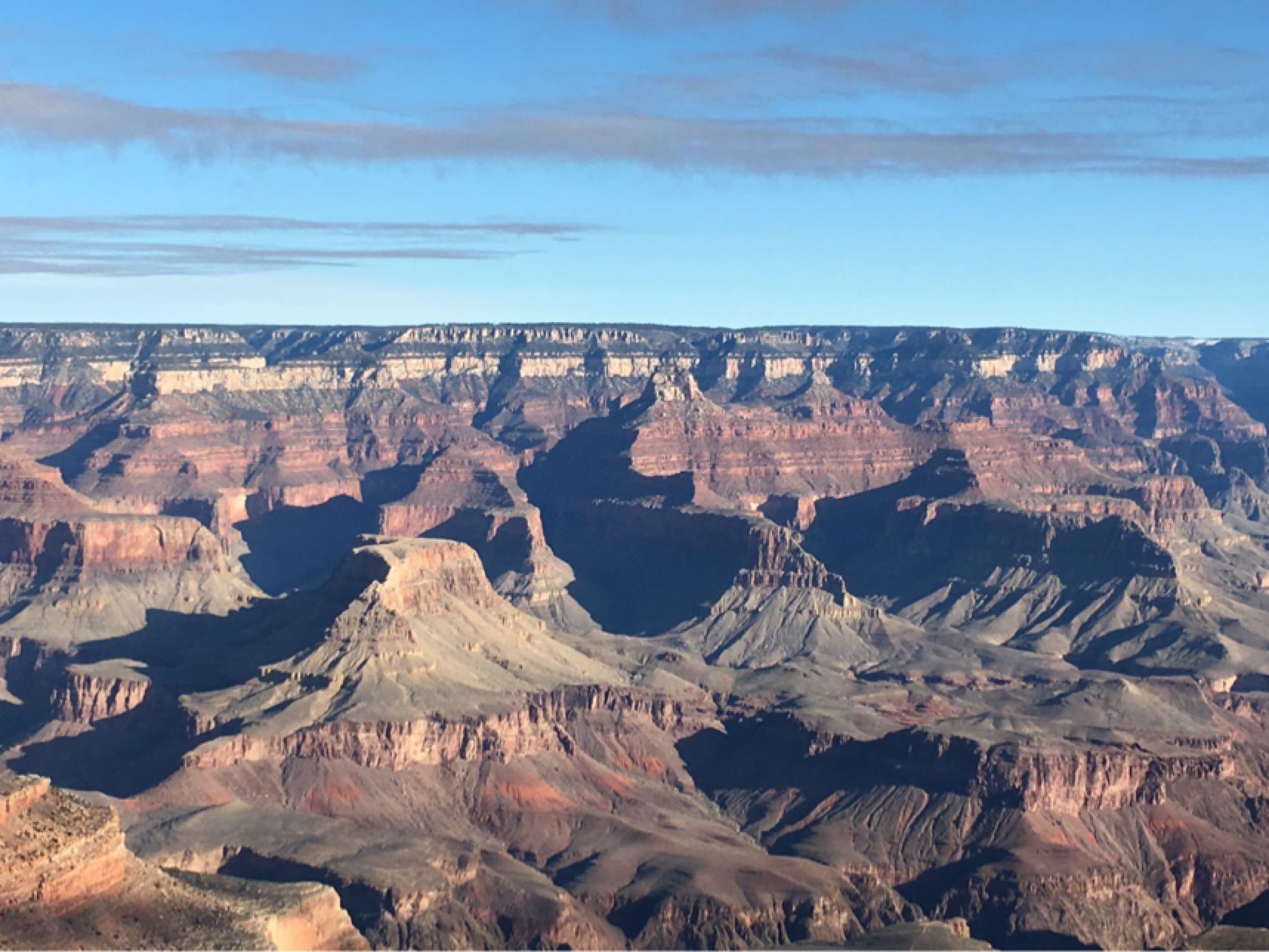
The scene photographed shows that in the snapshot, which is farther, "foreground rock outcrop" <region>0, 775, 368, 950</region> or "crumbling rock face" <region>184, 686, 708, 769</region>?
"crumbling rock face" <region>184, 686, 708, 769</region>

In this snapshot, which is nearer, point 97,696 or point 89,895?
point 89,895

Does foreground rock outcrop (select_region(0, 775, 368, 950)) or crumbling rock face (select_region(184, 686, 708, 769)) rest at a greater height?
foreground rock outcrop (select_region(0, 775, 368, 950))

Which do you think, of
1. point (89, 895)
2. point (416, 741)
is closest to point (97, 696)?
point (416, 741)

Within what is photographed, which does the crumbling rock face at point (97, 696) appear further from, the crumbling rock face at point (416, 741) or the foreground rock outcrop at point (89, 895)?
the foreground rock outcrop at point (89, 895)

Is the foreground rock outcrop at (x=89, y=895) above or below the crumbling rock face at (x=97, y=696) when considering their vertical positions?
above

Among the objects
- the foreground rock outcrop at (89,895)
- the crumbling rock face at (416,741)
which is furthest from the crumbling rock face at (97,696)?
the foreground rock outcrop at (89,895)

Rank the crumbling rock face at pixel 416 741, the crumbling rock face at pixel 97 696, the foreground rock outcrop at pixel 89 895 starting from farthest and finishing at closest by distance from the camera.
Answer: the crumbling rock face at pixel 97 696 < the crumbling rock face at pixel 416 741 < the foreground rock outcrop at pixel 89 895

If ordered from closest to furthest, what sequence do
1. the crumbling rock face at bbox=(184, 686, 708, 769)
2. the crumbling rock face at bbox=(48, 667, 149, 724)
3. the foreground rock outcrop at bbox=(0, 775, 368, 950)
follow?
the foreground rock outcrop at bbox=(0, 775, 368, 950) → the crumbling rock face at bbox=(184, 686, 708, 769) → the crumbling rock face at bbox=(48, 667, 149, 724)

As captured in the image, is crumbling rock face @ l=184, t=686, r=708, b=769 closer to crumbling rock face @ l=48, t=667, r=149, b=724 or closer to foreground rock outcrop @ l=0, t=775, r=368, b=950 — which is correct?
crumbling rock face @ l=48, t=667, r=149, b=724

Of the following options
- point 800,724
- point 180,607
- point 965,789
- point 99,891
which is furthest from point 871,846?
point 180,607

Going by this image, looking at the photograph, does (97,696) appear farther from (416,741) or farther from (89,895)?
(89,895)

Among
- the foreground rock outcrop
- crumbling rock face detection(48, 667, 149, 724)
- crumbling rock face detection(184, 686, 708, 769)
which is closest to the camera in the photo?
the foreground rock outcrop

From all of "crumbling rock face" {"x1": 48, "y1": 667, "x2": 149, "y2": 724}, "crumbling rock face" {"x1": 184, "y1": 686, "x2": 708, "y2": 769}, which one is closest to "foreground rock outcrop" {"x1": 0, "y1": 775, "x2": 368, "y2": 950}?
"crumbling rock face" {"x1": 184, "y1": 686, "x2": 708, "y2": 769}
